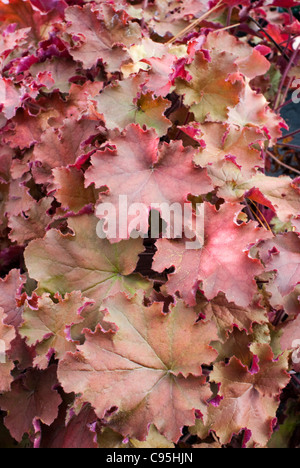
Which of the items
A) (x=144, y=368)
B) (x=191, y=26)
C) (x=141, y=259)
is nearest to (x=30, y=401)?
(x=144, y=368)

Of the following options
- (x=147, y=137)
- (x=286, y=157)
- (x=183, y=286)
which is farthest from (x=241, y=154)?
(x=286, y=157)

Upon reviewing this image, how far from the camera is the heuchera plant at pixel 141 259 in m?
0.87

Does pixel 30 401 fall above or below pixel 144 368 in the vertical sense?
below

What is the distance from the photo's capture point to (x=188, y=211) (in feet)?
3.01

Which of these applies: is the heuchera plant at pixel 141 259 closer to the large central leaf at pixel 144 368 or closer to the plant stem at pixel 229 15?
the large central leaf at pixel 144 368

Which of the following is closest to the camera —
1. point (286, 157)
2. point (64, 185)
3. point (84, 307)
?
point (84, 307)

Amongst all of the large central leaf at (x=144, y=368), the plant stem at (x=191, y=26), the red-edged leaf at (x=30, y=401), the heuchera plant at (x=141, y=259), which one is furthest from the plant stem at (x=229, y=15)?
the red-edged leaf at (x=30, y=401)

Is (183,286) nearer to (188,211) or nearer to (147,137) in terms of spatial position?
(188,211)

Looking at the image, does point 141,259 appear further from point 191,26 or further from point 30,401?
point 191,26

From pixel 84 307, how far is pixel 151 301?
0.50ft

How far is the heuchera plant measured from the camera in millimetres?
873

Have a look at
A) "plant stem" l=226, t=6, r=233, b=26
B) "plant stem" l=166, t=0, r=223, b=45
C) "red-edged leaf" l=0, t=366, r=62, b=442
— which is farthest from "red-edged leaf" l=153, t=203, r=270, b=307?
"plant stem" l=226, t=6, r=233, b=26

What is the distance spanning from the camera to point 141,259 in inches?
44.1

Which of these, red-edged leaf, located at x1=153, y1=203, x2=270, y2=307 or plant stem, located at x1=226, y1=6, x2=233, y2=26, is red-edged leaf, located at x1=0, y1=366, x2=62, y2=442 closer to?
red-edged leaf, located at x1=153, y1=203, x2=270, y2=307
